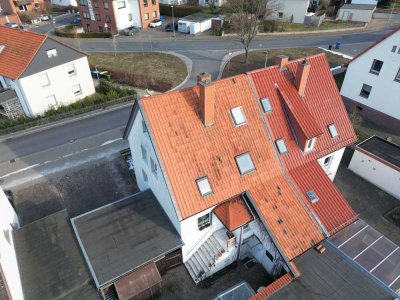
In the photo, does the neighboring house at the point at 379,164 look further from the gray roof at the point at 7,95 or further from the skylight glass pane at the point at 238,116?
the gray roof at the point at 7,95

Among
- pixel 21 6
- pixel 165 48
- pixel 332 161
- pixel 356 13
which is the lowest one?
pixel 165 48

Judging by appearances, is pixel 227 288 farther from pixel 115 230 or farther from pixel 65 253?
pixel 65 253

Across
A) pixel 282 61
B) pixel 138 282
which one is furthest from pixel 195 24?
pixel 138 282

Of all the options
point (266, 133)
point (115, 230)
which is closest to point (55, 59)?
point (115, 230)

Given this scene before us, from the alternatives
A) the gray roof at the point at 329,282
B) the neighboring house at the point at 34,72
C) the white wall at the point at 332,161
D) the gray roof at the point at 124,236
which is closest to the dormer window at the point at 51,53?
the neighboring house at the point at 34,72

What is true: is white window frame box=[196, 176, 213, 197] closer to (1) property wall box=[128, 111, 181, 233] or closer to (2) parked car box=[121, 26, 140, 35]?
(1) property wall box=[128, 111, 181, 233]

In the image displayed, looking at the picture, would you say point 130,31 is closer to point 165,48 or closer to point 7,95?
point 165,48
